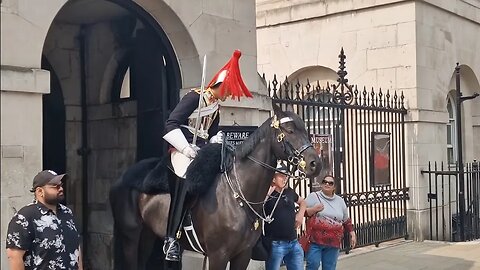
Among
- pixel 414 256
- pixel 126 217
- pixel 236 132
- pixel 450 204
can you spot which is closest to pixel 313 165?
pixel 126 217

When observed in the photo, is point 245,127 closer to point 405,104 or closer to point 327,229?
point 327,229

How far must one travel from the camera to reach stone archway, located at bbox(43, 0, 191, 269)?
31.0ft

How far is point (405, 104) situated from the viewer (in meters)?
13.3

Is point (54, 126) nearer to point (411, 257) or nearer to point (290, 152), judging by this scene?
point (290, 152)

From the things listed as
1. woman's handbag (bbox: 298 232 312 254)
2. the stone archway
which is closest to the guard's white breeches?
woman's handbag (bbox: 298 232 312 254)

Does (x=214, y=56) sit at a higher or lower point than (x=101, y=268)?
higher

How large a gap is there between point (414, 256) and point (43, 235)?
26.9ft

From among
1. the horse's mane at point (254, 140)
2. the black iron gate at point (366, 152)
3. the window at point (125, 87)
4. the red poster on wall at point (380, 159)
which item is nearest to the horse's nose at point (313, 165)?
the horse's mane at point (254, 140)

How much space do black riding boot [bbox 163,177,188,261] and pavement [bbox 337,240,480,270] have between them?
454cm

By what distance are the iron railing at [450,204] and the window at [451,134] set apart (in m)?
1.22

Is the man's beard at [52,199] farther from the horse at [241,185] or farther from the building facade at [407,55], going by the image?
the building facade at [407,55]

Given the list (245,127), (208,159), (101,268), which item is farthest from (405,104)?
(208,159)

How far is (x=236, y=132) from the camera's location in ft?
27.1

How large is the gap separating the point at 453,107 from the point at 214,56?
982cm
